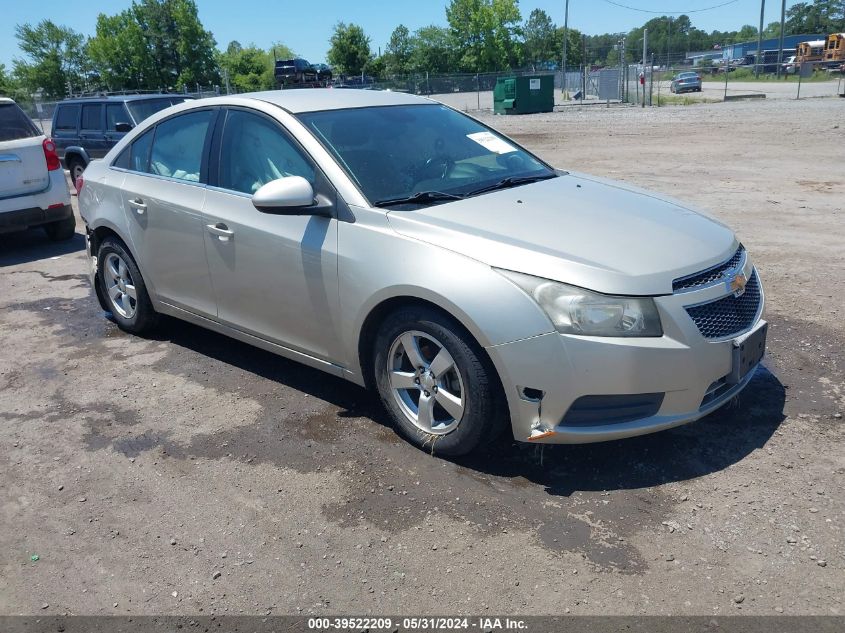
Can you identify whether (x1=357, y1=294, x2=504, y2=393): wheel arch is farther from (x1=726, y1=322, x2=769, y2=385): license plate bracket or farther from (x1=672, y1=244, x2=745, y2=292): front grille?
(x1=726, y1=322, x2=769, y2=385): license plate bracket

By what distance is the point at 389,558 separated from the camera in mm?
3076

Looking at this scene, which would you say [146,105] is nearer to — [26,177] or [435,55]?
[26,177]

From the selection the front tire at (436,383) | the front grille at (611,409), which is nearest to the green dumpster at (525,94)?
the front tire at (436,383)

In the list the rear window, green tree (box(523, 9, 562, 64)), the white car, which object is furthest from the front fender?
green tree (box(523, 9, 562, 64))

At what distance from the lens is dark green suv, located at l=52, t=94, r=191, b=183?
45.1 ft

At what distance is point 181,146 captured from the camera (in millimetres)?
5086

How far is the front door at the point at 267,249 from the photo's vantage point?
405 centimetres

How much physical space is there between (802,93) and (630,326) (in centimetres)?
4085

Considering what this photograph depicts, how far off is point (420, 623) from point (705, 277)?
2006 millimetres

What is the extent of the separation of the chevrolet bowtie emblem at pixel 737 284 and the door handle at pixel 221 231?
2.76 meters

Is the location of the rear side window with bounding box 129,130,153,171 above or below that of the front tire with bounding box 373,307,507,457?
above

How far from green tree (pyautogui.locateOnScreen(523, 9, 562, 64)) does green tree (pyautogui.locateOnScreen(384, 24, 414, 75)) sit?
18.2m

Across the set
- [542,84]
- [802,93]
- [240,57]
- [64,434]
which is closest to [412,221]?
[64,434]

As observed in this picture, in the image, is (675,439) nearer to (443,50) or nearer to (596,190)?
(596,190)
